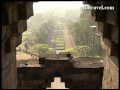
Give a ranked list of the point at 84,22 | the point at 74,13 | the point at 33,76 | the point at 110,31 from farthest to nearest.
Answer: the point at 74,13 < the point at 84,22 < the point at 33,76 < the point at 110,31

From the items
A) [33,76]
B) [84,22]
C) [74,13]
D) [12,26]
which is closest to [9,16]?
[12,26]

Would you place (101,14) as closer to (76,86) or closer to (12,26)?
(12,26)

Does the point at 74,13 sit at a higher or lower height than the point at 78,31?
higher

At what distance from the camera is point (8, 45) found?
242 inches

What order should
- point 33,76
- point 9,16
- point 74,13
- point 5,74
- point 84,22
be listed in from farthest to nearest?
point 74,13 < point 84,22 < point 33,76 < point 5,74 < point 9,16

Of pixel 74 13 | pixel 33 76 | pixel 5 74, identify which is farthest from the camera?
pixel 74 13

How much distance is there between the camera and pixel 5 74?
234 inches

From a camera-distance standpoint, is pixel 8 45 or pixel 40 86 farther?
pixel 40 86

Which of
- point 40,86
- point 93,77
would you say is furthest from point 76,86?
point 40,86

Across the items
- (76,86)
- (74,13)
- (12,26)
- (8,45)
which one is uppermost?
(74,13)

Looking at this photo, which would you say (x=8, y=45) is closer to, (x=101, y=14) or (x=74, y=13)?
(x=101, y=14)

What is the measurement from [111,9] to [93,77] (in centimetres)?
496

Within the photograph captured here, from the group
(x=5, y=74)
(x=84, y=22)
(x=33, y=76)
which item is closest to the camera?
(x=5, y=74)

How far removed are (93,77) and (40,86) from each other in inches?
83.9
